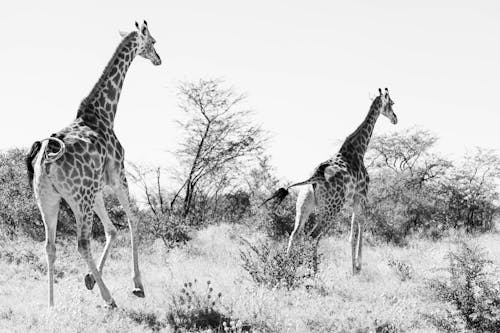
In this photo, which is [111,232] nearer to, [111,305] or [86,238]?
[86,238]

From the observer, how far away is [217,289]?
8.20 meters

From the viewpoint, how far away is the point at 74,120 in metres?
7.44

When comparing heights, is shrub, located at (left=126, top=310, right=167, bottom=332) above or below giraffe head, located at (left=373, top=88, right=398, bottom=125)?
below

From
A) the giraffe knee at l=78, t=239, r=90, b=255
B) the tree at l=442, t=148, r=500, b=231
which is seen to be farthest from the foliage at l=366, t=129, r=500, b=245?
the giraffe knee at l=78, t=239, r=90, b=255

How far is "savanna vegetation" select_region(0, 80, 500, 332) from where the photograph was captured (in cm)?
665

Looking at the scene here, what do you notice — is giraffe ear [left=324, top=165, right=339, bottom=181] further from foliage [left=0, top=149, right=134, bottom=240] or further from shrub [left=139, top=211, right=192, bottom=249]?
foliage [left=0, top=149, right=134, bottom=240]

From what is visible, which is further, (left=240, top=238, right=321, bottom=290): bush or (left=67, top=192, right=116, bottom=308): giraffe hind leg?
(left=240, top=238, right=321, bottom=290): bush

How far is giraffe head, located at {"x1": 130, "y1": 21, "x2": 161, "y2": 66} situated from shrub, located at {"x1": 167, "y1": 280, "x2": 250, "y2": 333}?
151 inches

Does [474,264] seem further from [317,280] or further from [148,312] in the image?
[148,312]

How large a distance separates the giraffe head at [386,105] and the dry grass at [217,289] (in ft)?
9.56

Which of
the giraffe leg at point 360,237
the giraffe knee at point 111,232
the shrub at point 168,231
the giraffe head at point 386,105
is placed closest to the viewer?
the giraffe knee at point 111,232

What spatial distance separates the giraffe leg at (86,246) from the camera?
6.65 meters

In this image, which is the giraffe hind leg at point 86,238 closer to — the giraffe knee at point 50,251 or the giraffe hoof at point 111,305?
the giraffe hoof at point 111,305

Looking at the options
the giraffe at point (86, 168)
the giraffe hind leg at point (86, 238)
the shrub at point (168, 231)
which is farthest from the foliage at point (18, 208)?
the giraffe hind leg at point (86, 238)
